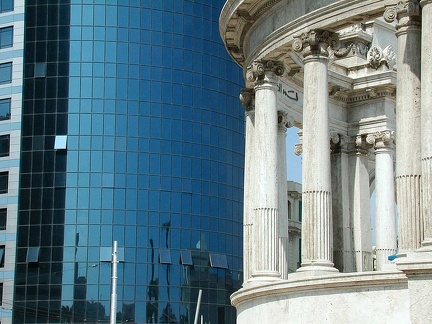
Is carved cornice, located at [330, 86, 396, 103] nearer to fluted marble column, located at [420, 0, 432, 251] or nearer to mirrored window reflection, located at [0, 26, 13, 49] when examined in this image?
fluted marble column, located at [420, 0, 432, 251]

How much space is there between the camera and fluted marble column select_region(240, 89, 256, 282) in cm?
4994

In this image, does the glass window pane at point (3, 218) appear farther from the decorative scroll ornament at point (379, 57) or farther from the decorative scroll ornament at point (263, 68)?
A: the decorative scroll ornament at point (263, 68)

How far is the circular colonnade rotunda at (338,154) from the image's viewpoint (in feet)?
126

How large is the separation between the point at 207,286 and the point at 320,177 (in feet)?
252

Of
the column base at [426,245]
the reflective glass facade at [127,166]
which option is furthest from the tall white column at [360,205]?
the reflective glass facade at [127,166]

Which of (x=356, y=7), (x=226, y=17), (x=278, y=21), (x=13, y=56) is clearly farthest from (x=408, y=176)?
(x=13, y=56)

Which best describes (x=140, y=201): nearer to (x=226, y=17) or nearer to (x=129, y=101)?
(x=129, y=101)

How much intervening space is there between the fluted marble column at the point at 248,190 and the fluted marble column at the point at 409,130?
11.1m

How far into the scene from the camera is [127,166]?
116m

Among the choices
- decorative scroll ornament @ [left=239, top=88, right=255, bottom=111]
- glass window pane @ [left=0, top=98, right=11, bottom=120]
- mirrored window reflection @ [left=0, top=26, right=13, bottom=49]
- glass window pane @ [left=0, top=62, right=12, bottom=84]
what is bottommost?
decorative scroll ornament @ [left=239, top=88, right=255, bottom=111]

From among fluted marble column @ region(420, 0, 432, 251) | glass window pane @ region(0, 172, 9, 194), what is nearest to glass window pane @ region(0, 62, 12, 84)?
glass window pane @ region(0, 172, 9, 194)

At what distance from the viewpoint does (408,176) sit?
127 ft

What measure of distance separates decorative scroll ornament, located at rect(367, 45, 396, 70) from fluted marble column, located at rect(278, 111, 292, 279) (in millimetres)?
7925

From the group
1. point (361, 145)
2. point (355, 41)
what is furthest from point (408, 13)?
point (355, 41)
